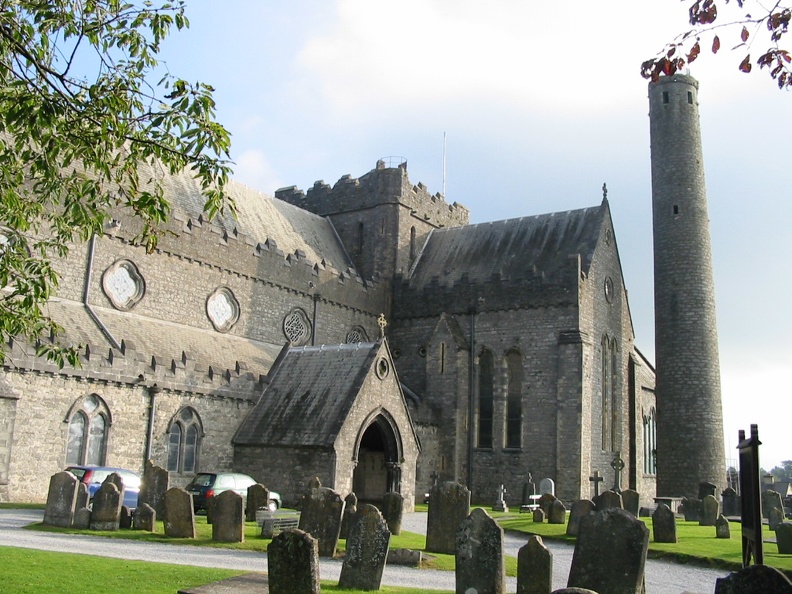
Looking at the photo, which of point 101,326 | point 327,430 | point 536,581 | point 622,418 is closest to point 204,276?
point 101,326

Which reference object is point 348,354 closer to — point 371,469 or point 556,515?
point 371,469

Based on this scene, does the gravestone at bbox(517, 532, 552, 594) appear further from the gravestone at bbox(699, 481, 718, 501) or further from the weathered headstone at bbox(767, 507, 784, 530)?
the gravestone at bbox(699, 481, 718, 501)

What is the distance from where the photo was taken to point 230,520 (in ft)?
50.6

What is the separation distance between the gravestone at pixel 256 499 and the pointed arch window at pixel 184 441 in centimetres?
472

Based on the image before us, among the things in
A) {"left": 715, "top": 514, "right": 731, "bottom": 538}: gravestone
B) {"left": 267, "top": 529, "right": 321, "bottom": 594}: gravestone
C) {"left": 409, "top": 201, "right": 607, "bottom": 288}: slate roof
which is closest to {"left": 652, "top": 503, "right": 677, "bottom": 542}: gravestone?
{"left": 715, "top": 514, "right": 731, "bottom": 538}: gravestone

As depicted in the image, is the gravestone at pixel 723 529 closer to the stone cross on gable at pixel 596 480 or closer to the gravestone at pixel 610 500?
the gravestone at pixel 610 500

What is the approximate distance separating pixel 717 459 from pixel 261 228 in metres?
20.0

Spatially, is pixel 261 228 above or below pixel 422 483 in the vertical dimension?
above

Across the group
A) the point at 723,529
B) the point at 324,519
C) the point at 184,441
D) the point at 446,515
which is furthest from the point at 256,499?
the point at 723,529

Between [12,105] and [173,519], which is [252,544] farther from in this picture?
[12,105]

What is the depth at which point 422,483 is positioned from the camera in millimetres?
30984

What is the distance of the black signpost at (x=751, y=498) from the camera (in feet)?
33.1

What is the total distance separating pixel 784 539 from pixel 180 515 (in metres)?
11.9

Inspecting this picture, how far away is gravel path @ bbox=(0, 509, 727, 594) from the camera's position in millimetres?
12633
